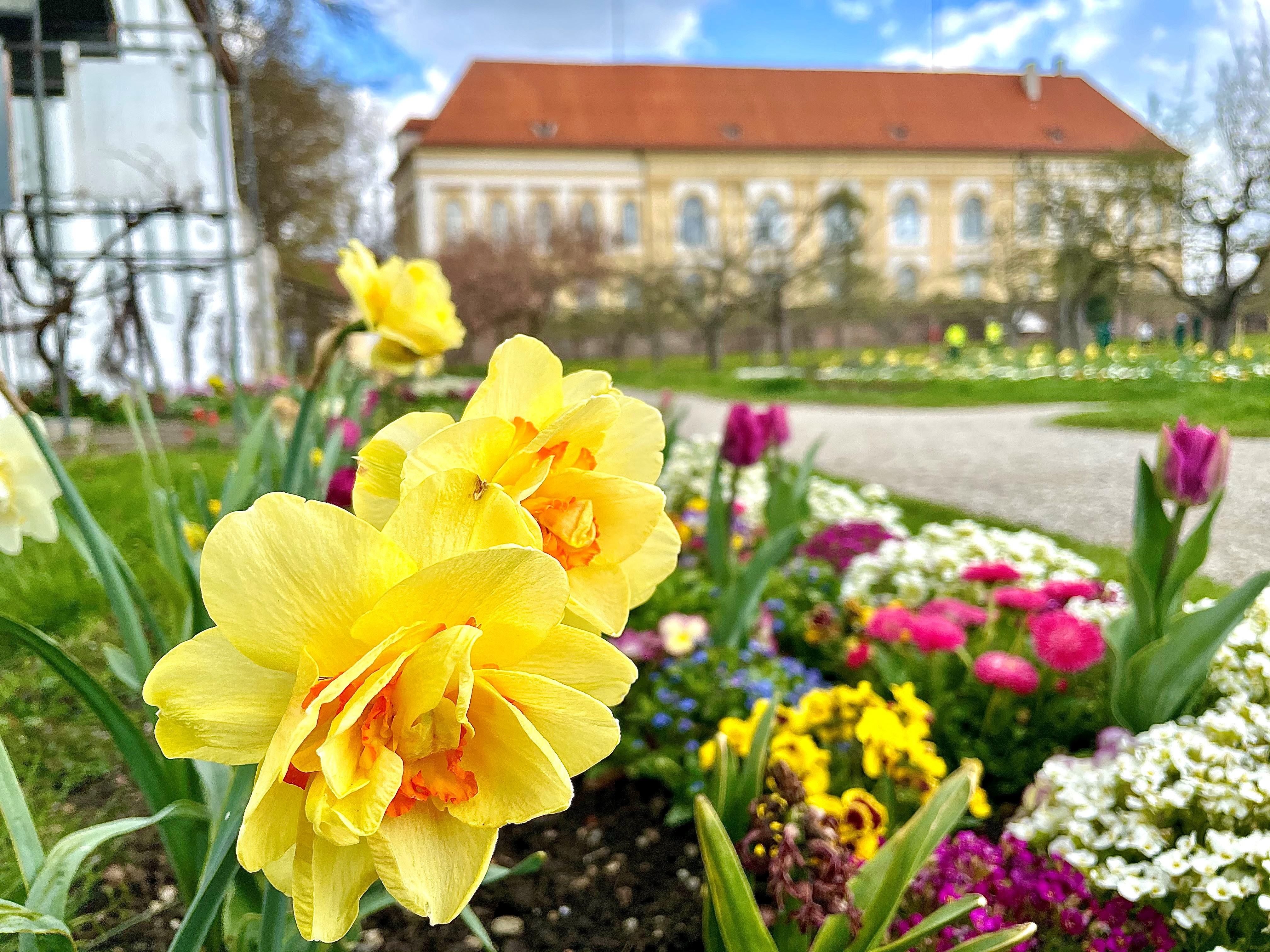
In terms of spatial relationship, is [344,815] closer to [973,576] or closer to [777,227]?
[973,576]

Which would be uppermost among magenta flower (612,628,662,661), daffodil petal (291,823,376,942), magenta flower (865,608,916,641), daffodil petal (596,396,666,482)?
daffodil petal (596,396,666,482)

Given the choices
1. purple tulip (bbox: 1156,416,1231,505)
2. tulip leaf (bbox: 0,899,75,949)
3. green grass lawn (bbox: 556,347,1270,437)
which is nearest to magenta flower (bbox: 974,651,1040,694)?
purple tulip (bbox: 1156,416,1231,505)

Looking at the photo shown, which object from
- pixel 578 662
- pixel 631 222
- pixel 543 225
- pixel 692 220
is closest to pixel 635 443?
pixel 578 662

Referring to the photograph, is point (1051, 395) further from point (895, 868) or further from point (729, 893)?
point (729, 893)

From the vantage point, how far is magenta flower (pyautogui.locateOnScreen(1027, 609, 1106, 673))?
154 centimetres

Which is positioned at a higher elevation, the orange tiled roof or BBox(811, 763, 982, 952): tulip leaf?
the orange tiled roof

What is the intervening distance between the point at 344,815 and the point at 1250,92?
1848 millimetres

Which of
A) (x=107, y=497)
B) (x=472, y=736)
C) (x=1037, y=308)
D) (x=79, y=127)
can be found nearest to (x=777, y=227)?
(x=1037, y=308)

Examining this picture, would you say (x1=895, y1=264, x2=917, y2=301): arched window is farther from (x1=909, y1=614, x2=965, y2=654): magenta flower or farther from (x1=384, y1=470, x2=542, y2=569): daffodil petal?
(x1=384, y1=470, x2=542, y2=569): daffodil petal

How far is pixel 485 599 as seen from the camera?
384mm

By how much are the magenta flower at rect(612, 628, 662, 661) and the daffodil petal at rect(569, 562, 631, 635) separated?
139 centimetres

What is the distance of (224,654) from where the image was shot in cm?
40

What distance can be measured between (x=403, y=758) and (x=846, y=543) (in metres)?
2.47

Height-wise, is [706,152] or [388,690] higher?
[706,152]
